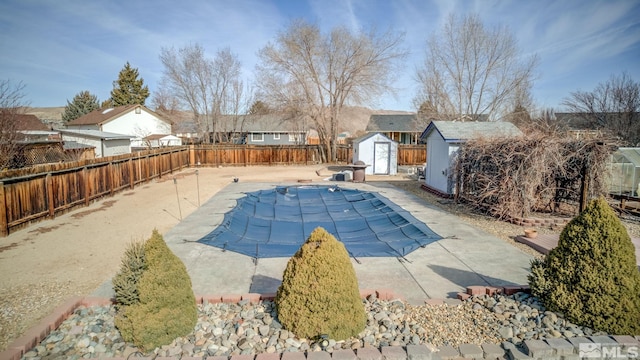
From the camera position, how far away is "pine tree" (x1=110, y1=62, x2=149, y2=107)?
146 feet

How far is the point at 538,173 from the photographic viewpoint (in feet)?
29.2

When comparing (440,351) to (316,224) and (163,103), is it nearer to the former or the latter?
(316,224)

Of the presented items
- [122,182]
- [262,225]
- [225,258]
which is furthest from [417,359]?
[122,182]

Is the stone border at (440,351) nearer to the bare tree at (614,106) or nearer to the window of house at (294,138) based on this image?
the bare tree at (614,106)

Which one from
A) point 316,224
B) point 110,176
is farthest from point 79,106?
point 316,224

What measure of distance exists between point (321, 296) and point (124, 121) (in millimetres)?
37542

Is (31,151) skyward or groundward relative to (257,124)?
groundward

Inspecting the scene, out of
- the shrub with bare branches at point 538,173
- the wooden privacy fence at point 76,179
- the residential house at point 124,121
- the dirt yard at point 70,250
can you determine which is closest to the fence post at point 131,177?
the wooden privacy fence at point 76,179

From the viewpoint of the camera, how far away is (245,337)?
3.55m

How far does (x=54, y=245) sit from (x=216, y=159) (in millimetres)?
19021

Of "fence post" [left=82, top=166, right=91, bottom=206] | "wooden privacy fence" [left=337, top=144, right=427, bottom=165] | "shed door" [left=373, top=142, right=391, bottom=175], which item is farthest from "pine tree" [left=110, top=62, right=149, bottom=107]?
"fence post" [left=82, top=166, right=91, bottom=206]

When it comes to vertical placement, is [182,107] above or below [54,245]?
above

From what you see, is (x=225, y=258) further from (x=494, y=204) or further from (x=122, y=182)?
(x=122, y=182)

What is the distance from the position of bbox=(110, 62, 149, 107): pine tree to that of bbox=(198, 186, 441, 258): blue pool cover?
130 feet
